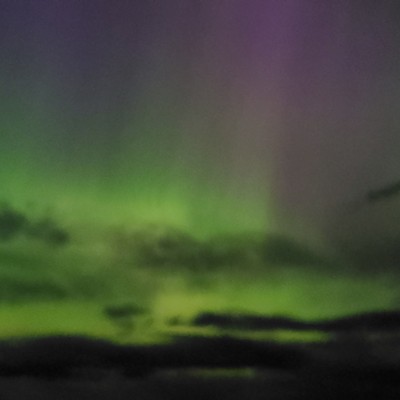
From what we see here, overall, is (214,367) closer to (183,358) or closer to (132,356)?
(183,358)

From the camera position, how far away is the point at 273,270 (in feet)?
10.7

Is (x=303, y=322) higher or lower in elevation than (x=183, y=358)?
higher

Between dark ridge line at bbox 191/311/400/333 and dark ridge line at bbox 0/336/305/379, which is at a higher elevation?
dark ridge line at bbox 191/311/400/333

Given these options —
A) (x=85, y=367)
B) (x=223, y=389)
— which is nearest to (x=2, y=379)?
(x=85, y=367)

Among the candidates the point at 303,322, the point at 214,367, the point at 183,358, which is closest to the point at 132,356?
the point at 183,358

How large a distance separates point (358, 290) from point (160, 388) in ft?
2.88

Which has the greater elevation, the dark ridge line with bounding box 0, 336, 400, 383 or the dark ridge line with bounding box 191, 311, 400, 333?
the dark ridge line with bounding box 191, 311, 400, 333

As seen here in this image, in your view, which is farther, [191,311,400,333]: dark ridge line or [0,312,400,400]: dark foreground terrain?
[191,311,400,333]: dark ridge line

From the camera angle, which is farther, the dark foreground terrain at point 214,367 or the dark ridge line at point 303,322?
the dark ridge line at point 303,322

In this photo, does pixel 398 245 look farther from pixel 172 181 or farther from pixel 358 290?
pixel 172 181

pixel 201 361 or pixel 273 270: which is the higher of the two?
pixel 273 270

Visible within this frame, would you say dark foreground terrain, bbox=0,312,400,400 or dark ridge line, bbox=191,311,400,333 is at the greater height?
dark ridge line, bbox=191,311,400,333

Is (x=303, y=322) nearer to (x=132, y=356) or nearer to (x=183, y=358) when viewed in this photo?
(x=183, y=358)

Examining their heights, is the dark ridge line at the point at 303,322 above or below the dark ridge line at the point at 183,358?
above
